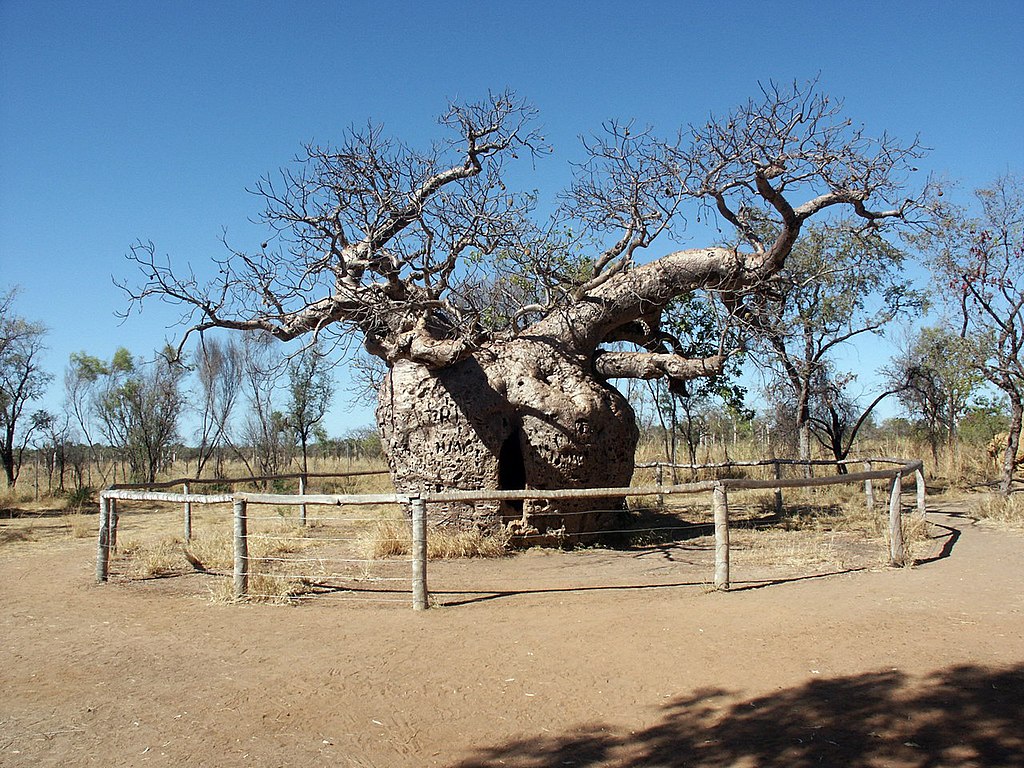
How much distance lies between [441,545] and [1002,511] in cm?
809

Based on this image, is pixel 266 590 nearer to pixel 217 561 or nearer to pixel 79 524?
pixel 217 561

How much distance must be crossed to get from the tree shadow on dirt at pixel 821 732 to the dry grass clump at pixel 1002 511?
23.9ft

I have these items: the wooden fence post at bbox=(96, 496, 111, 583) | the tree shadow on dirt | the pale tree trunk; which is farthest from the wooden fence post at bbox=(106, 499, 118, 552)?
the pale tree trunk

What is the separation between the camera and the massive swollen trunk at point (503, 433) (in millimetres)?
10203

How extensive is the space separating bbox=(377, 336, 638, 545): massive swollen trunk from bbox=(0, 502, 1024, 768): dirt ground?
2.60 meters

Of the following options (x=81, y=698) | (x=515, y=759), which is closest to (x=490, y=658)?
(x=515, y=759)

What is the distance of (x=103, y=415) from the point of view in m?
25.8

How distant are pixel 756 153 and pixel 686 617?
20.9 feet

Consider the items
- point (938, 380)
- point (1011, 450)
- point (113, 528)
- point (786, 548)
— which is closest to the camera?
point (786, 548)

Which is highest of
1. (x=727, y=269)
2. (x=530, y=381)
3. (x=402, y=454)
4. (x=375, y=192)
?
(x=375, y=192)

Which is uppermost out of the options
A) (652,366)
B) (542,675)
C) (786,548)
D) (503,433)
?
(652,366)

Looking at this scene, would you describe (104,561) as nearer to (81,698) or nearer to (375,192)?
(81,698)

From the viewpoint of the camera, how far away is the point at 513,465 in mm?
11047

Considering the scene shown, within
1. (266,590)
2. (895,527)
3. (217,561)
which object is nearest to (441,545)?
(217,561)
